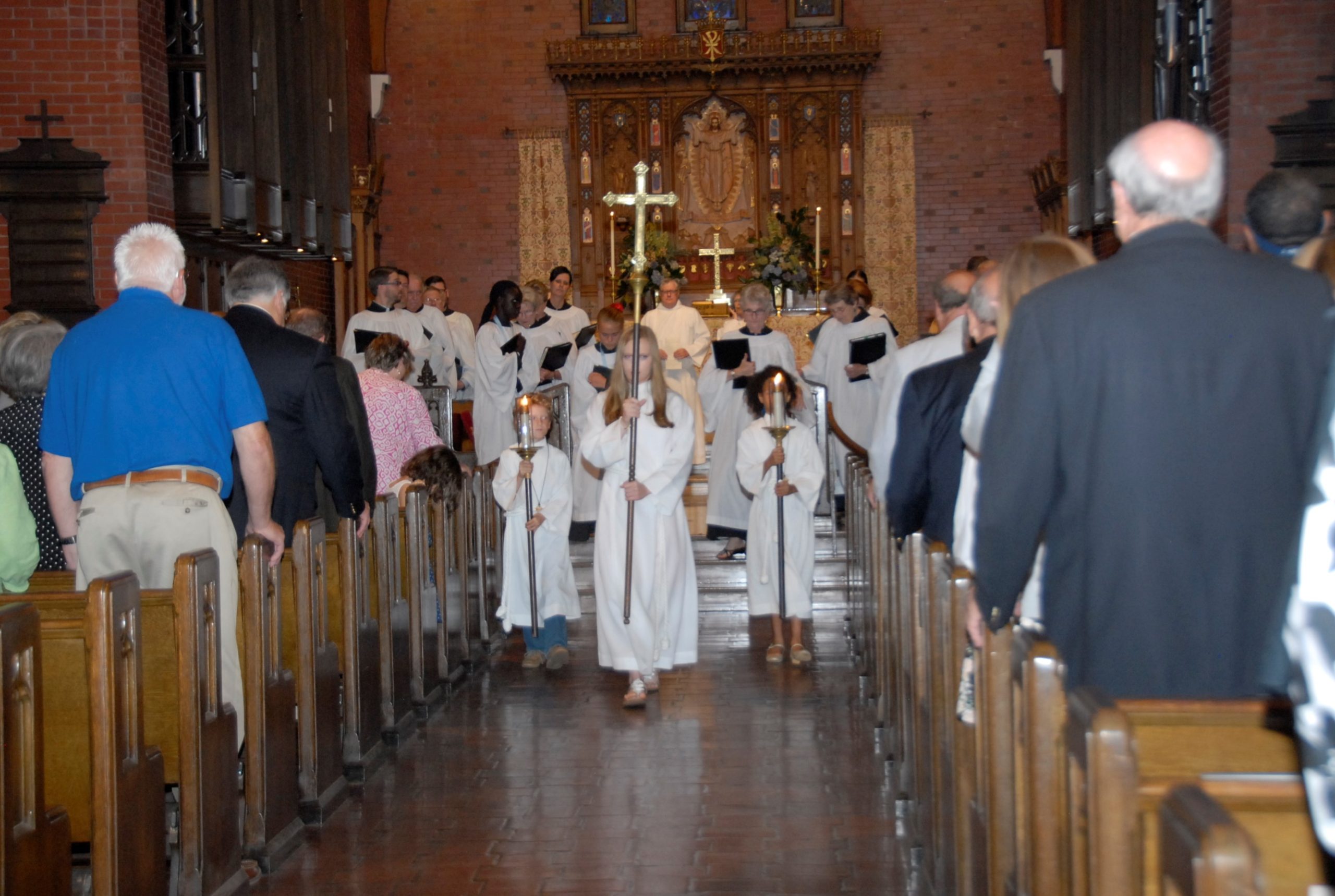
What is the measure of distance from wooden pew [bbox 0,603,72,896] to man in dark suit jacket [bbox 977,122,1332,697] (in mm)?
2307

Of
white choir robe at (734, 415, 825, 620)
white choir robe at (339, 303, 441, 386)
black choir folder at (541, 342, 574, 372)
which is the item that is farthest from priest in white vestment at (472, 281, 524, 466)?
white choir robe at (734, 415, 825, 620)

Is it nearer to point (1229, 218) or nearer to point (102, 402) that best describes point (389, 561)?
point (102, 402)

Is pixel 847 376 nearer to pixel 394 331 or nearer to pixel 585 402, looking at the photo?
pixel 585 402

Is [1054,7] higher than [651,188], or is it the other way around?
[1054,7]

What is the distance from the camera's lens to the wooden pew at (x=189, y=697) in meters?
4.00

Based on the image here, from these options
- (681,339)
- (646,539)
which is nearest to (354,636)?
(646,539)

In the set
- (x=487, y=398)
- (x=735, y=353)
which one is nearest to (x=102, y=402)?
(x=735, y=353)

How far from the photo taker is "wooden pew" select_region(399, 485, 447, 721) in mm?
6664

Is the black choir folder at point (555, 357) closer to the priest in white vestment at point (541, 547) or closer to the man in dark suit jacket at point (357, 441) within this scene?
the priest in white vestment at point (541, 547)

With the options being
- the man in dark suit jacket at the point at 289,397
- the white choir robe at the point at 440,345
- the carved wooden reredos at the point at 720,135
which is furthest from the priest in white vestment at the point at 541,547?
the carved wooden reredos at the point at 720,135

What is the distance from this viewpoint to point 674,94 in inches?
695

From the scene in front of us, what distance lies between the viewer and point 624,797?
552 cm

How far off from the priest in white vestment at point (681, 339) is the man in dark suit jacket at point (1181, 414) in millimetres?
9070

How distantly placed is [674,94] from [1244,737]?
16269mm
